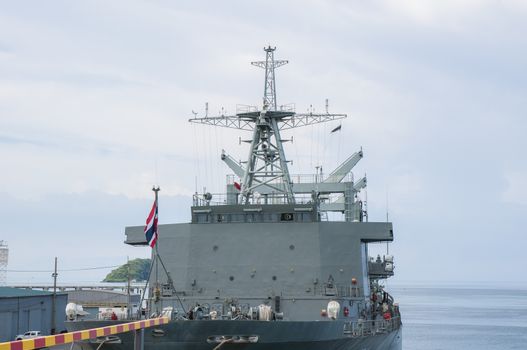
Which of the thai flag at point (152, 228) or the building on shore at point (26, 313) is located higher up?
the thai flag at point (152, 228)

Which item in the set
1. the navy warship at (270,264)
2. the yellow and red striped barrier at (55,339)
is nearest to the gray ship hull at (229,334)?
the navy warship at (270,264)

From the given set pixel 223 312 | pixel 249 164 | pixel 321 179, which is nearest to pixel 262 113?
pixel 249 164

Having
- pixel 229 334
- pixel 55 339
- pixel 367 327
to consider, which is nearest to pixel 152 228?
pixel 229 334

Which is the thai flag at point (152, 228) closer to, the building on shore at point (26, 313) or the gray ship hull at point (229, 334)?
the gray ship hull at point (229, 334)

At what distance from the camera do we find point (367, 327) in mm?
26766

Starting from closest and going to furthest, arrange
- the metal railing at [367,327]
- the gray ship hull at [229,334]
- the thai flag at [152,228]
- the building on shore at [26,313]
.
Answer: the gray ship hull at [229,334]
the thai flag at [152,228]
the metal railing at [367,327]
the building on shore at [26,313]

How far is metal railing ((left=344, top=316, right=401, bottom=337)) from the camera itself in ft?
81.4

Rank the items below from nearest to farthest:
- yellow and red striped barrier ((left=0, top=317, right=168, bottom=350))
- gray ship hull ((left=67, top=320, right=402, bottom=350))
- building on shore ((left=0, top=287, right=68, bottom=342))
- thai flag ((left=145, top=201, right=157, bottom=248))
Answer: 1. yellow and red striped barrier ((left=0, top=317, right=168, bottom=350))
2. gray ship hull ((left=67, top=320, right=402, bottom=350))
3. thai flag ((left=145, top=201, right=157, bottom=248))
4. building on shore ((left=0, top=287, right=68, bottom=342))

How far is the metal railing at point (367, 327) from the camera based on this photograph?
24.8 metres

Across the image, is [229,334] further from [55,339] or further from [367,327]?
[55,339]

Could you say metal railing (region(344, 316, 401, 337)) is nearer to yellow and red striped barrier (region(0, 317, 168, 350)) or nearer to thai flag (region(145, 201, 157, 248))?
thai flag (region(145, 201, 157, 248))

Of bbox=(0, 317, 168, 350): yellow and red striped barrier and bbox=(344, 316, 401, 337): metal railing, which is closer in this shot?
bbox=(0, 317, 168, 350): yellow and red striped barrier

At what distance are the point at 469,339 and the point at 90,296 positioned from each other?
41.6 m

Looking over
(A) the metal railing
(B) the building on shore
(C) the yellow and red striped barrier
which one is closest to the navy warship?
(A) the metal railing
